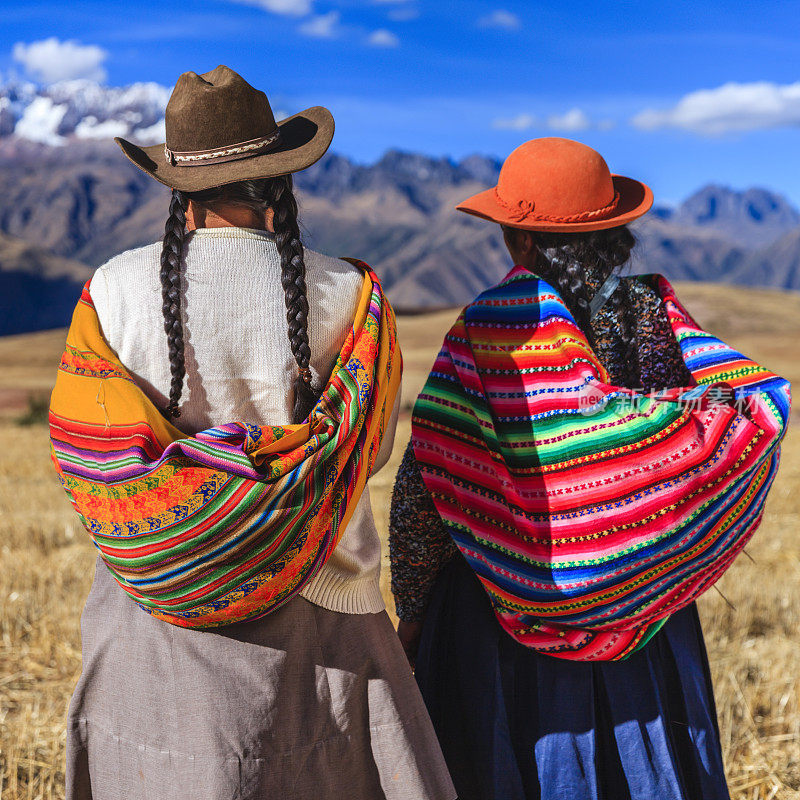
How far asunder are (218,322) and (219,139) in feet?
1.31

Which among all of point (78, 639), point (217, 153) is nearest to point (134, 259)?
point (217, 153)

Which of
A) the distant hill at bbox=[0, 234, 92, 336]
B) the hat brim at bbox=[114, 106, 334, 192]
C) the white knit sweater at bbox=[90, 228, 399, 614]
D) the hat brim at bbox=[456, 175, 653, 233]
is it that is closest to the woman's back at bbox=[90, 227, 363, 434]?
the white knit sweater at bbox=[90, 228, 399, 614]

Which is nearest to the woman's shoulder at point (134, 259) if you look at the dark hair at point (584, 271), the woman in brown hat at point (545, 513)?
the woman in brown hat at point (545, 513)

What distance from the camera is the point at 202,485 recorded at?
171cm

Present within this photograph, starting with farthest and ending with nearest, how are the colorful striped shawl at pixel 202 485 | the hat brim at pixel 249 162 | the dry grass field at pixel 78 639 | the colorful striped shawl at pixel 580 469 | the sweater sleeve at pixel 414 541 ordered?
the dry grass field at pixel 78 639
the sweater sleeve at pixel 414 541
the colorful striped shawl at pixel 580 469
the hat brim at pixel 249 162
the colorful striped shawl at pixel 202 485

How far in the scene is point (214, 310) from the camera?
6.00 feet

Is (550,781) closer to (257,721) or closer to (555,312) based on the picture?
(257,721)

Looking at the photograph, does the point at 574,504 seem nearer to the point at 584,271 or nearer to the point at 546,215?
the point at 584,271

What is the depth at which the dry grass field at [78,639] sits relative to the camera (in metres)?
3.11

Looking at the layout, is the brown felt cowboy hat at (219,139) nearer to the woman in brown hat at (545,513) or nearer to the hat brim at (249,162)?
the hat brim at (249,162)

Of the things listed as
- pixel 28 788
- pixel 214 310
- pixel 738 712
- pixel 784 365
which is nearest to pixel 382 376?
pixel 214 310

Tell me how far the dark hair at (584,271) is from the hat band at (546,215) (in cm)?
5

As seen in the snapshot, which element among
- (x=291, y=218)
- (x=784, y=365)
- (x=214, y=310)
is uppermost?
(x=291, y=218)

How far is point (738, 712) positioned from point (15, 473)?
777 centimetres
